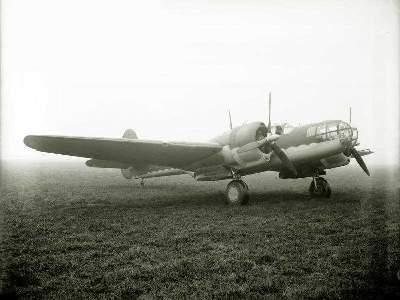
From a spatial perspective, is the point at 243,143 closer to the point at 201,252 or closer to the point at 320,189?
the point at 320,189

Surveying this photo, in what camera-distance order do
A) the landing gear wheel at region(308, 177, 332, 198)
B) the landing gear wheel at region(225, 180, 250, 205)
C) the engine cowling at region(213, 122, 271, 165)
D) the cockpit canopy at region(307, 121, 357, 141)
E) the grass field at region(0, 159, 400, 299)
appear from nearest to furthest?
the grass field at region(0, 159, 400, 299)
the engine cowling at region(213, 122, 271, 165)
the landing gear wheel at region(225, 180, 250, 205)
the cockpit canopy at region(307, 121, 357, 141)
the landing gear wheel at region(308, 177, 332, 198)

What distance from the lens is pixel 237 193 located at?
10.6 metres

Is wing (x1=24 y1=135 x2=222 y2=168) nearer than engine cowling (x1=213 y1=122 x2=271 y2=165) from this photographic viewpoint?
Yes

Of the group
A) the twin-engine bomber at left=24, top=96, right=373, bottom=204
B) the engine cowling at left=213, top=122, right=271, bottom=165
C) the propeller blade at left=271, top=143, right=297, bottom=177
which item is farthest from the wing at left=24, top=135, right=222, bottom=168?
the propeller blade at left=271, top=143, right=297, bottom=177

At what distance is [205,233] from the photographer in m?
6.84

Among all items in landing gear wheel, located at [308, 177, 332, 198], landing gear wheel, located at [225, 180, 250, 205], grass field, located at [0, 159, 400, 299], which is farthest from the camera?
landing gear wheel, located at [308, 177, 332, 198]

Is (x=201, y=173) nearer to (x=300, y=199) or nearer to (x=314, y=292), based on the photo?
(x=300, y=199)

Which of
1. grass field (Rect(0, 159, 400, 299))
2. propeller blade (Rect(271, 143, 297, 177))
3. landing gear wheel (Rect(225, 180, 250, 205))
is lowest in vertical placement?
grass field (Rect(0, 159, 400, 299))

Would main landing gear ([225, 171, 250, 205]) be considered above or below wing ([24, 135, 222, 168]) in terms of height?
below

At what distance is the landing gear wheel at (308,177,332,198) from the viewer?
12414 millimetres

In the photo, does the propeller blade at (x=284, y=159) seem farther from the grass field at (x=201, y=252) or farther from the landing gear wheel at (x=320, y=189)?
the landing gear wheel at (x=320, y=189)

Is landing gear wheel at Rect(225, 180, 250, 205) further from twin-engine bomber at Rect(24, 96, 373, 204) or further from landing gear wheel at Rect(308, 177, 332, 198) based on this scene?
landing gear wheel at Rect(308, 177, 332, 198)

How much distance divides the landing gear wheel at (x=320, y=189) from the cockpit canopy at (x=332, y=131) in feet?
6.72

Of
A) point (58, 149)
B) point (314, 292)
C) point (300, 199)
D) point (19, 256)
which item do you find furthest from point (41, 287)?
point (300, 199)
